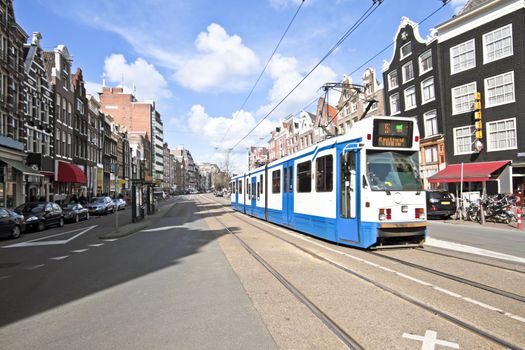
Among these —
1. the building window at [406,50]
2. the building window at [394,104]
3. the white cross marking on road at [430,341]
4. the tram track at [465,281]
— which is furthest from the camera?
the building window at [394,104]

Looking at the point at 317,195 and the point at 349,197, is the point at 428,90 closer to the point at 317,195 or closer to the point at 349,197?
the point at 317,195

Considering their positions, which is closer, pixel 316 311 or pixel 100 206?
pixel 316 311

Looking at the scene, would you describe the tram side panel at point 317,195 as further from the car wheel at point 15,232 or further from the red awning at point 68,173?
the red awning at point 68,173

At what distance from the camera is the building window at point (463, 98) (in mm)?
28892

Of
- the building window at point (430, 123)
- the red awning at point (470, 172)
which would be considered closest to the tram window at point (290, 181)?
the red awning at point (470, 172)

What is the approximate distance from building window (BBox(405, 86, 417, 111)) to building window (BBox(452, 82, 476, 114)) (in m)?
4.60

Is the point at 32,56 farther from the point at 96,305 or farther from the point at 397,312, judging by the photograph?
the point at 397,312

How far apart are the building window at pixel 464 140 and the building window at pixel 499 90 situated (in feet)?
7.66

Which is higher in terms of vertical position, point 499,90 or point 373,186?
point 499,90

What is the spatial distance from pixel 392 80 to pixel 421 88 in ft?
15.7

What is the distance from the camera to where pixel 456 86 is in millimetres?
29969

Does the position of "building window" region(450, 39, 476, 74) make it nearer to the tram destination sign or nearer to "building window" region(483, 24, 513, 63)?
"building window" region(483, 24, 513, 63)

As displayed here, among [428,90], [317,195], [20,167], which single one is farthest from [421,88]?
[20,167]

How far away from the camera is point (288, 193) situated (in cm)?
1488
